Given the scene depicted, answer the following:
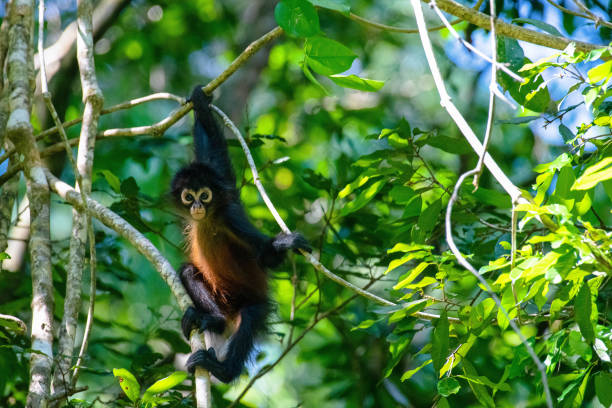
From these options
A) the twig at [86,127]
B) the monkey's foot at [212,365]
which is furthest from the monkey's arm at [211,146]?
the monkey's foot at [212,365]

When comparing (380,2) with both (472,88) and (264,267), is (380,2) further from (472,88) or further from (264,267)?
(264,267)

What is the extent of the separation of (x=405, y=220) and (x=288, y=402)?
30.2ft

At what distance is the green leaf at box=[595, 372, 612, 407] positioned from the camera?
150 inches

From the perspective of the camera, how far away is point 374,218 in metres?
6.96

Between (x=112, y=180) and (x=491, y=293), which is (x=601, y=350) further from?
(x=112, y=180)

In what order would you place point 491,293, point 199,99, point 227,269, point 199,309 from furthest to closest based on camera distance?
point 227,269 → point 199,99 → point 199,309 → point 491,293

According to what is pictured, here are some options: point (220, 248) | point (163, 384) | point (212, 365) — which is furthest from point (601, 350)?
point (220, 248)

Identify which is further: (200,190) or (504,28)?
(200,190)

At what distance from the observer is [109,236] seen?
25.2 ft

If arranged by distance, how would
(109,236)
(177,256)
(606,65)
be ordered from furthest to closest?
(177,256) → (109,236) → (606,65)

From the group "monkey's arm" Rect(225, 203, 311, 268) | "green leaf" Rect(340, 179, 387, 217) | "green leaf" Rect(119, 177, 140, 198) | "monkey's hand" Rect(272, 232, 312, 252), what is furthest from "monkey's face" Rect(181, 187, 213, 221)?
"green leaf" Rect(340, 179, 387, 217)

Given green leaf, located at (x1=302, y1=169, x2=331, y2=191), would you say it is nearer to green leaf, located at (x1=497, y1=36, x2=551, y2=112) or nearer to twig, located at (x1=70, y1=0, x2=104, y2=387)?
twig, located at (x1=70, y1=0, x2=104, y2=387)

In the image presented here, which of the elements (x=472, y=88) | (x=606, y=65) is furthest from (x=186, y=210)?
(x=472, y=88)

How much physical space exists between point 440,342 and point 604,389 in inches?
36.4
